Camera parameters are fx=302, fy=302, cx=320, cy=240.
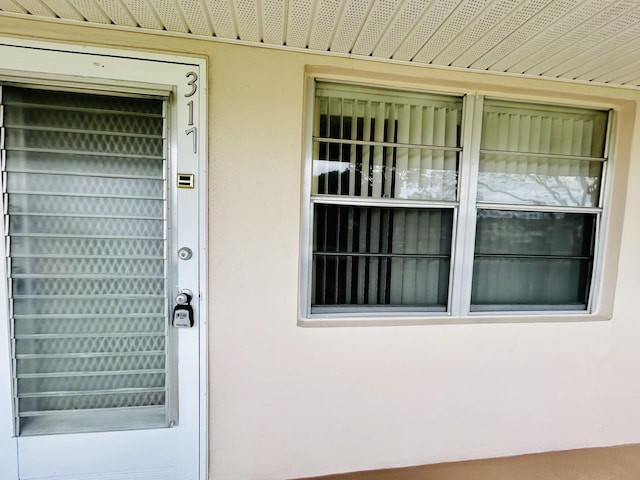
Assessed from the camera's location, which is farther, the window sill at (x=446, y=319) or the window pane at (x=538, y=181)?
the window pane at (x=538, y=181)

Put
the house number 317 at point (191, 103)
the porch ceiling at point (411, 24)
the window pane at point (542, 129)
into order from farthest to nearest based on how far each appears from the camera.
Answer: the window pane at point (542, 129) → the house number 317 at point (191, 103) → the porch ceiling at point (411, 24)

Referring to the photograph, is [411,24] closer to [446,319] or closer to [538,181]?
[538,181]

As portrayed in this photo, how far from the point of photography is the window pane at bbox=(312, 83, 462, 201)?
1634 mm

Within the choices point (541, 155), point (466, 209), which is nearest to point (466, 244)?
point (466, 209)

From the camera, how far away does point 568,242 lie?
74.9 inches

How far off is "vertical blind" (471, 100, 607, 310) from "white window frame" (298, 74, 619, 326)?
39 mm

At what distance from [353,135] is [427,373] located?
54.8 inches

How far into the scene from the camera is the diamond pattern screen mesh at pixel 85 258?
1395 mm

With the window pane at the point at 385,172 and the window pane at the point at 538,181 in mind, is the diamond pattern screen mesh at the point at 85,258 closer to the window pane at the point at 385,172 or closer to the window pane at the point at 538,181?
the window pane at the point at 385,172

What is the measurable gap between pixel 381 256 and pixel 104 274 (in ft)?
4.68

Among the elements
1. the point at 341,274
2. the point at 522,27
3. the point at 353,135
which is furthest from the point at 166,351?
the point at 522,27

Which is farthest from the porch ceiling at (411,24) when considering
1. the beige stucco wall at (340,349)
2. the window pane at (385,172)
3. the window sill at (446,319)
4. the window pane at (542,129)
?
the window sill at (446,319)

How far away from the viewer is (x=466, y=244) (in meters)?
1.73

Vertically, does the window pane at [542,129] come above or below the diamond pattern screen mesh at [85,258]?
above
